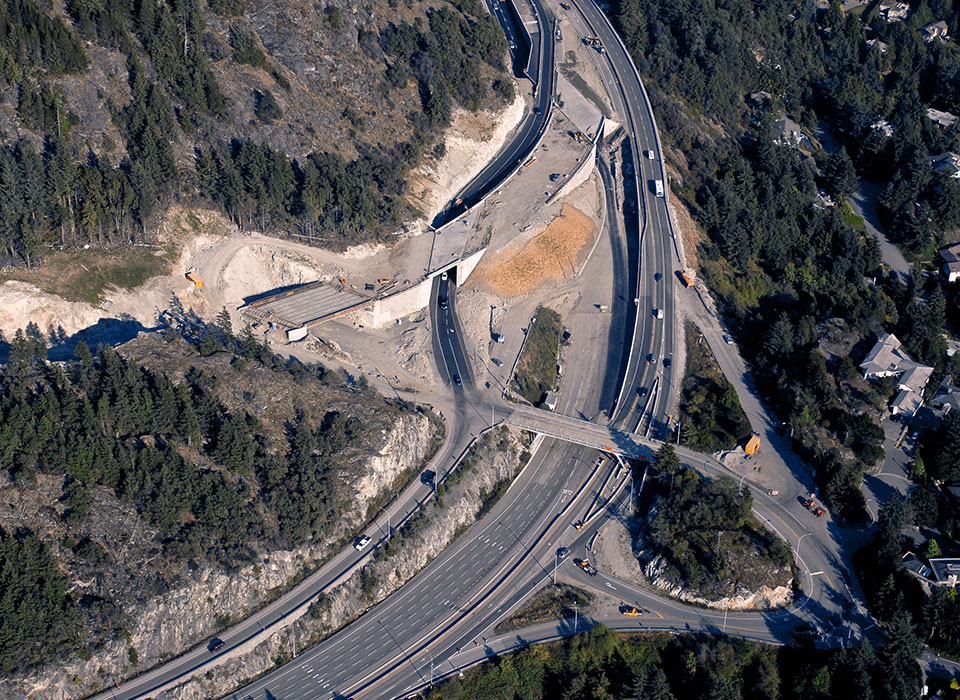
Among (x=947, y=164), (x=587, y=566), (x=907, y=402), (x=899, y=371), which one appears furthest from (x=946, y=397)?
(x=947, y=164)

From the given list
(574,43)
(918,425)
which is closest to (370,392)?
(918,425)

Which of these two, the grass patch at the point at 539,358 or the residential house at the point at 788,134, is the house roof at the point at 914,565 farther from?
the residential house at the point at 788,134

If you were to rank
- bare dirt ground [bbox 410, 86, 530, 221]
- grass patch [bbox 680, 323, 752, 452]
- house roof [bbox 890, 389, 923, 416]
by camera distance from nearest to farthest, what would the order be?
grass patch [bbox 680, 323, 752, 452], house roof [bbox 890, 389, 923, 416], bare dirt ground [bbox 410, 86, 530, 221]

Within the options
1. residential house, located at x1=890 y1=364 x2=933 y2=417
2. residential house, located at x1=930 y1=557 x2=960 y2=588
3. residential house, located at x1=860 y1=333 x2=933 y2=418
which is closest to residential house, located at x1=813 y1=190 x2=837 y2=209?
residential house, located at x1=860 y1=333 x2=933 y2=418

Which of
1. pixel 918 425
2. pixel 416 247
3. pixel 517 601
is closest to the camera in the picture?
pixel 517 601

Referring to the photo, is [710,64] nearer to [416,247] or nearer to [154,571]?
[416,247]

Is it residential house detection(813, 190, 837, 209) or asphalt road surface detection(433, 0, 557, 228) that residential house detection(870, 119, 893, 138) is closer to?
residential house detection(813, 190, 837, 209)

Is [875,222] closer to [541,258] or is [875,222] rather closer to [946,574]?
[541,258]

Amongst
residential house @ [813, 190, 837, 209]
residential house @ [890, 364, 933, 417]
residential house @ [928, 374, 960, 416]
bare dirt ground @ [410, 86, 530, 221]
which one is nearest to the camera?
residential house @ [890, 364, 933, 417]
